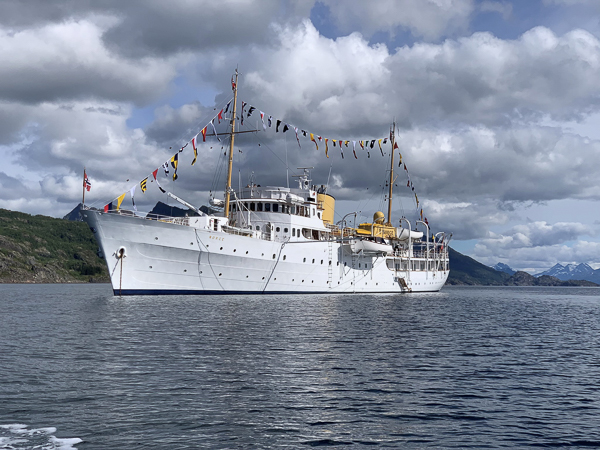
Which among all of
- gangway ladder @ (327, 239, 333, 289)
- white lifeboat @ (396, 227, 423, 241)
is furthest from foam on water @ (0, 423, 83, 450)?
white lifeboat @ (396, 227, 423, 241)

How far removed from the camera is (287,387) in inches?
563

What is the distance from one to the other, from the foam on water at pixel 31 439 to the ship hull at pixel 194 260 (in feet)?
101

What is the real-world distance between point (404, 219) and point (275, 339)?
165 ft

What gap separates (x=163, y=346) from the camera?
20.1 m

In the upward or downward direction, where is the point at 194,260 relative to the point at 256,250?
downward

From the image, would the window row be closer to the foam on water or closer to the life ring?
Result: the life ring

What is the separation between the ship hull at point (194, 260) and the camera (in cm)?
4078

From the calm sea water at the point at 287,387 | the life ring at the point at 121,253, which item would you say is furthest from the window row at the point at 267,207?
the calm sea water at the point at 287,387

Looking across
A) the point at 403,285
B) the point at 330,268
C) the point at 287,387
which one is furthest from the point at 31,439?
the point at 403,285

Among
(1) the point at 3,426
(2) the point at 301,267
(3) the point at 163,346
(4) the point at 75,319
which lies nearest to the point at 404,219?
(2) the point at 301,267

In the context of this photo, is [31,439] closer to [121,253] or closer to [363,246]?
[121,253]

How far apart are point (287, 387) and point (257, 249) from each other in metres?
31.6

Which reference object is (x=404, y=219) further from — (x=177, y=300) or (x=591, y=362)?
(x=591, y=362)

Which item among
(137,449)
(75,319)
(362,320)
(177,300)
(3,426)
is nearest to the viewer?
(137,449)
